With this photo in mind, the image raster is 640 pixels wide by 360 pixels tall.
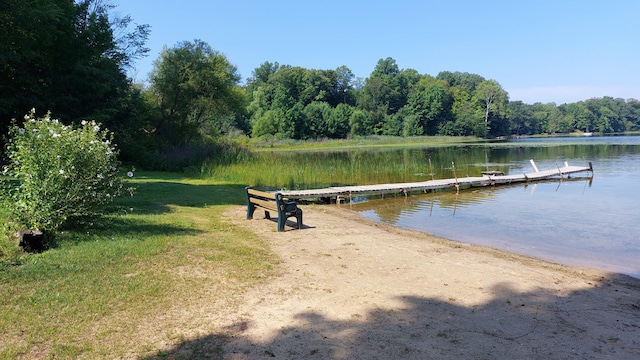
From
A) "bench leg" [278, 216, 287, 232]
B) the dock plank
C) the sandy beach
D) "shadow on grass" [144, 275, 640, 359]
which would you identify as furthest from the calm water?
"bench leg" [278, 216, 287, 232]

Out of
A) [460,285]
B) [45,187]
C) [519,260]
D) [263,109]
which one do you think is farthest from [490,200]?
[263,109]

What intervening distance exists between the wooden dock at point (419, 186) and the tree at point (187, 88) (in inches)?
756

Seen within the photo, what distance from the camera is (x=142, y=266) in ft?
19.5

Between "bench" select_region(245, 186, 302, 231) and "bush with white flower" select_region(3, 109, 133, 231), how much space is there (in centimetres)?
347

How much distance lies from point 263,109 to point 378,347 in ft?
327

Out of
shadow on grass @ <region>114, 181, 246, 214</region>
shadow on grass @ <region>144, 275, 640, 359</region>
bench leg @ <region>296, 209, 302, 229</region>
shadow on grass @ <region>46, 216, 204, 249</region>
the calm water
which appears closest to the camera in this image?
shadow on grass @ <region>144, 275, 640, 359</region>

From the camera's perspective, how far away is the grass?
13.0 feet

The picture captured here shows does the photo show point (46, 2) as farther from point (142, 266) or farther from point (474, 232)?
point (474, 232)

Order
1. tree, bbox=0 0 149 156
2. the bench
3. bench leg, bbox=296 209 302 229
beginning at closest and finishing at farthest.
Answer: the bench < bench leg, bbox=296 209 302 229 < tree, bbox=0 0 149 156

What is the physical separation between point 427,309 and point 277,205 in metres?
5.01

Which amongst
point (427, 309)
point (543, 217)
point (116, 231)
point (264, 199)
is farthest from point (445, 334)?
point (543, 217)

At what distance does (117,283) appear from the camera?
5238 mm

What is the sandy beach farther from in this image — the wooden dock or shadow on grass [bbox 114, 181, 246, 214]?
the wooden dock

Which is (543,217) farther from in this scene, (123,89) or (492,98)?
(492,98)
